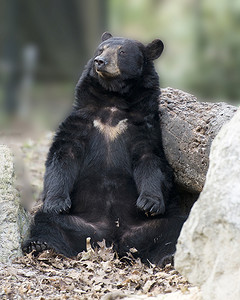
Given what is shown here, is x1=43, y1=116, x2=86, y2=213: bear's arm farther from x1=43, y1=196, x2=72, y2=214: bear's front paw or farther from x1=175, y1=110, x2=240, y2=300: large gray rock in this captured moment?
x1=175, y1=110, x2=240, y2=300: large gray rock

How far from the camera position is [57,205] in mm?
6641

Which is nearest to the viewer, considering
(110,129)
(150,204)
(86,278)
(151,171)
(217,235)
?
(217,235)

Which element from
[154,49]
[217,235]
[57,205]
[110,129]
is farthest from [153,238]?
[217,235]

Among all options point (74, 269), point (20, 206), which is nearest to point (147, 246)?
point (74, 269)

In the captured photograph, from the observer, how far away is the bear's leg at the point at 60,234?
638 cm

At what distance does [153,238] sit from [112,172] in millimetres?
814

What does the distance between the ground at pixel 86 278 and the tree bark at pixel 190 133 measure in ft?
3.38

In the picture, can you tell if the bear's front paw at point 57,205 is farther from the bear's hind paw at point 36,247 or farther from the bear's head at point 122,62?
the bear's head at point 122,62

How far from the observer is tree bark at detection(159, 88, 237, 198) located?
657 cm

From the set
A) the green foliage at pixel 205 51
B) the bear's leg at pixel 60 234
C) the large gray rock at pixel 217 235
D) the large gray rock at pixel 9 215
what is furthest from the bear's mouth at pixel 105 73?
the green foliage at pixel 205 51

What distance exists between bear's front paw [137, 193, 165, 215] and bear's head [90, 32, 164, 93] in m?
1.25

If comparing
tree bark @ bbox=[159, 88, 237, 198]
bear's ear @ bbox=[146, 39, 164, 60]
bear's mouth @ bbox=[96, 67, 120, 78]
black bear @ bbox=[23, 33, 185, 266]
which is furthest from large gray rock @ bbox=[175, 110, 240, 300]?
bear's ear @ bbox=[146, 39, 164, 60]

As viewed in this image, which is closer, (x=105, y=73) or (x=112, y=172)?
(x=112, y=172)

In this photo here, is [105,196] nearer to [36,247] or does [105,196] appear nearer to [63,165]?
[63,165]
